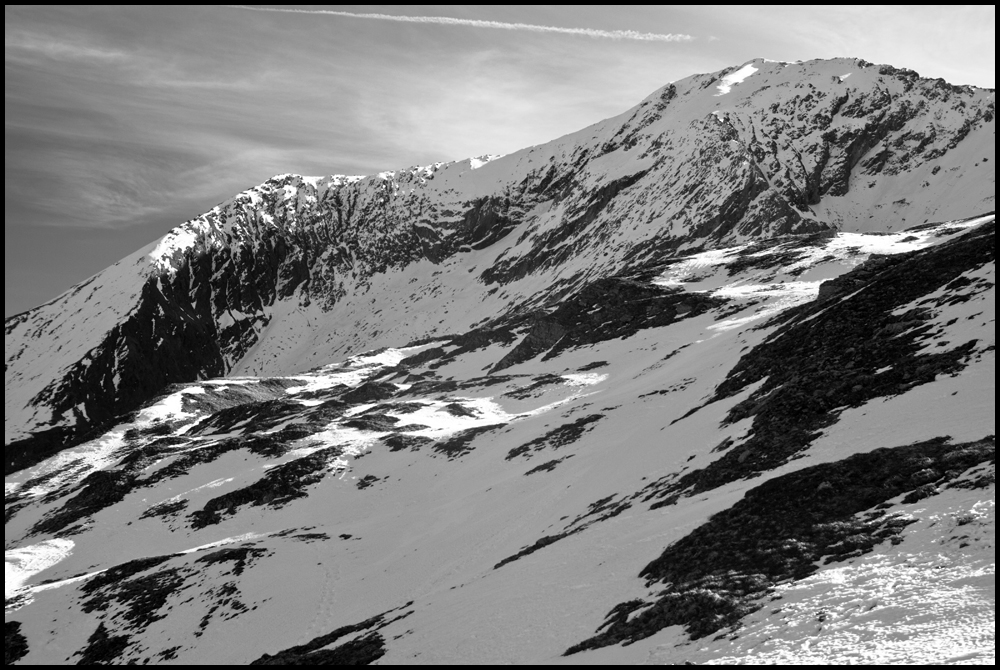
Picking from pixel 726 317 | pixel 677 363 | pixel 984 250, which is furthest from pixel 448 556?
pixel 726 317

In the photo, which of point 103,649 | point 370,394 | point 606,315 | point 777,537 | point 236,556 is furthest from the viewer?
point 606,315

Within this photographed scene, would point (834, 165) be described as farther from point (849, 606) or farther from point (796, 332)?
point (849, 606)

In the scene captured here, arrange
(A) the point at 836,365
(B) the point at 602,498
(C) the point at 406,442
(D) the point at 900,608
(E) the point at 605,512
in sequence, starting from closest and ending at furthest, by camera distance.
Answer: (D) the point at 900,608
(E) the point at 605,512
(A) the point at 836,365
(B) the point at 602,498
(C) the point at 406,442

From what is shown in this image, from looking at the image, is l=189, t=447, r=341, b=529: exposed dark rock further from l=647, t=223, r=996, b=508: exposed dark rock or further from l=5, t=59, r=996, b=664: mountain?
l=647, t=223, r=996, b=508: exposed dark rock

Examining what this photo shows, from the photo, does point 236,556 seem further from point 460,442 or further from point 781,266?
point 781,266

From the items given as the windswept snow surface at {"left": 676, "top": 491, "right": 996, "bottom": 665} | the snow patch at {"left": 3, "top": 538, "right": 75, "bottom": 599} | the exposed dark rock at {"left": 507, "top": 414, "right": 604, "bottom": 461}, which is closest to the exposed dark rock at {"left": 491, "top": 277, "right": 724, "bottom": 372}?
the exposed dark rock at {"left": 507, "top": 414, "right": 604, "bottom": 461}

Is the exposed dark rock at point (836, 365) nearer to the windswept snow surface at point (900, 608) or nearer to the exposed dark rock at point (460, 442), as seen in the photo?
the windswept snow surface at point (900, 608)

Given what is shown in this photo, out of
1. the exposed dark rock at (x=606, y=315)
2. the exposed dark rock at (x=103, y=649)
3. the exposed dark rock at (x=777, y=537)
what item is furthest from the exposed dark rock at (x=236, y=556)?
the exposed dark rock at (x=606, y=315)

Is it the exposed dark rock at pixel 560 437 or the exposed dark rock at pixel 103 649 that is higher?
the exposed dark rock at pixel 560 437


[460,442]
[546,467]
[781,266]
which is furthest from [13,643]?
[781,266]

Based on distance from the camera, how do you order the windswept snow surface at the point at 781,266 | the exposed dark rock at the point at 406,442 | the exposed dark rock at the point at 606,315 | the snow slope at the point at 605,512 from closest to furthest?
the snow slope at the point at 605,512, the exposed dark rock at the point at 406,442, the windswept snow surface at the point at 781,266, the exposed dark rock at the point at 606,315

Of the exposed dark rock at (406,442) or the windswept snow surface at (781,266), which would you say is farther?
the windswept snow surface at (781,266)
